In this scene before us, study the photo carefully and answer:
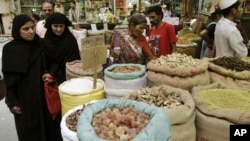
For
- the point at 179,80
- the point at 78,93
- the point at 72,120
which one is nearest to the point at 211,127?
the point at 179,80

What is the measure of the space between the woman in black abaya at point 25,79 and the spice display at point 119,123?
1.14m

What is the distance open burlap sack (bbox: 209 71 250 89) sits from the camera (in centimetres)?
150

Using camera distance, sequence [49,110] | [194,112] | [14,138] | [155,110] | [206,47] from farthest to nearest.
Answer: [206,47], [14,138], [49,110], [194,112], [155,110]

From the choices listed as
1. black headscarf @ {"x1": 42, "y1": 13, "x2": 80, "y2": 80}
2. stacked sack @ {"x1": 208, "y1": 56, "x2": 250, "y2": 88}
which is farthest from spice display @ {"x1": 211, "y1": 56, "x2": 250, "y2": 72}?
black headscarf @ {"x1": 42, "y1": 13, "x2": 80, "y2": 80}

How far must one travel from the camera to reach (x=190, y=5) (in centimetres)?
550

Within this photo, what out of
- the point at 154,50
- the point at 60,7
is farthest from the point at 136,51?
the point at 60,7

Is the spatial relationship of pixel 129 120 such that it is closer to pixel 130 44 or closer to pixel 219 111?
pixel 219 111

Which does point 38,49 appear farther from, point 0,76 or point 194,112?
point 194,112

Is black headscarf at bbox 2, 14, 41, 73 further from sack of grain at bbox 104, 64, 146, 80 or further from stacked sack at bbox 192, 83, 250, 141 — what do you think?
stacked sack at bbox 192, 83, 250, 141

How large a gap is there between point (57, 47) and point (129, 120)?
144 cm

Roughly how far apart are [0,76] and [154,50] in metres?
1.57

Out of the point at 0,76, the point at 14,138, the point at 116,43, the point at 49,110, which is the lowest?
the point at 14,138

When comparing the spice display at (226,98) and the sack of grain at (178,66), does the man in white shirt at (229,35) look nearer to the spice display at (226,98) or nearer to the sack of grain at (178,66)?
the sack of grain at (178,66)

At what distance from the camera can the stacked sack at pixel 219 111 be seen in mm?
1146
